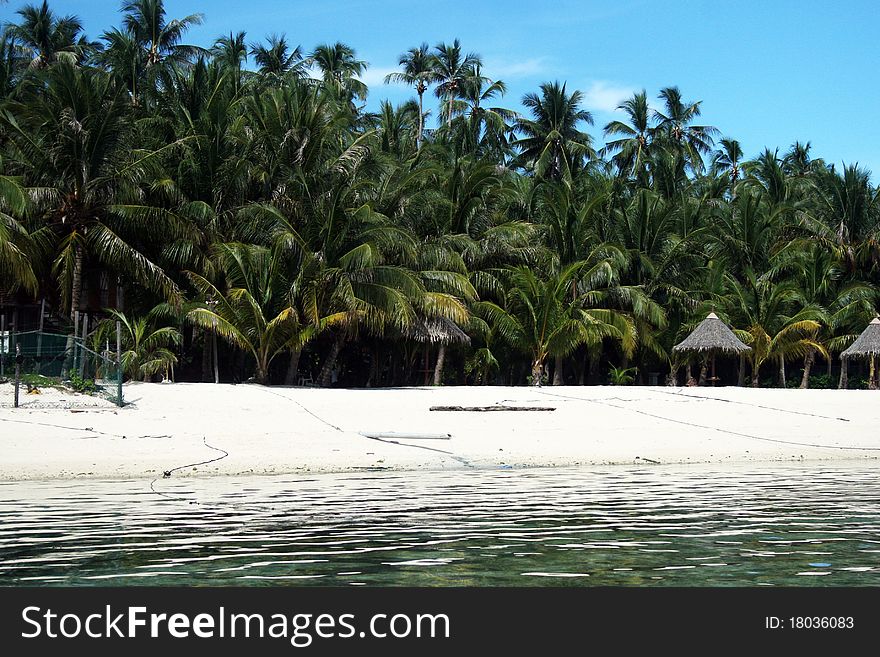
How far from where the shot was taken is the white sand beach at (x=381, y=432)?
12.2 metres

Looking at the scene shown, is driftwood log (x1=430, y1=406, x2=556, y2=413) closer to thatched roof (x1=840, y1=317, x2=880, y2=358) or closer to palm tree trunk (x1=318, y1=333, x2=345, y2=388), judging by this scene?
palm tree trunk (x1=318, y1=333, x2=345, y2=388)

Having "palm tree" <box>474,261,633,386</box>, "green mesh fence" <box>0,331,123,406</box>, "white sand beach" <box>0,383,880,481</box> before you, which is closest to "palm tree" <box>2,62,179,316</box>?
"white sand beach" <box>0,383,880,481</box>

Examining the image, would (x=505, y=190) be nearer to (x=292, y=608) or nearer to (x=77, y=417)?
(x=77, y=417)

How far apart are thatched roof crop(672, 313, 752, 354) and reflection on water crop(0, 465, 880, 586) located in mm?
18094

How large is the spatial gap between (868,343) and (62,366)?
23310 mm

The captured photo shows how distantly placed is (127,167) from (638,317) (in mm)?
16206

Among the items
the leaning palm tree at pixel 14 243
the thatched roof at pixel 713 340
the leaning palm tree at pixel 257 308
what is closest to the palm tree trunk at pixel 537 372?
the thatched roof at pixel 713 340

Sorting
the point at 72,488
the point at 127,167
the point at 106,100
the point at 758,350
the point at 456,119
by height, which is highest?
the point at 456,119

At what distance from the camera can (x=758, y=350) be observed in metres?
32.7

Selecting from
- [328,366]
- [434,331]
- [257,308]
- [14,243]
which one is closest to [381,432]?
[257,308]

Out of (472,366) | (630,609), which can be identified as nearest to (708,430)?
(630,609)

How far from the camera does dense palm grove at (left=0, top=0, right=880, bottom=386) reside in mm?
23266

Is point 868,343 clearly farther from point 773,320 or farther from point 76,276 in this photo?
point 76,276

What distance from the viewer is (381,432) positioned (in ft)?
48.9
